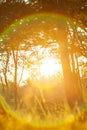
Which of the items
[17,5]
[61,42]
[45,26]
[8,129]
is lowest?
[8,129]

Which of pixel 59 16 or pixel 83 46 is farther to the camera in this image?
pixel 83 46

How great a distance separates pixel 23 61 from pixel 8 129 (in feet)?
94.4

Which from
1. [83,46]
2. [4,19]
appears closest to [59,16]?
[4,19]

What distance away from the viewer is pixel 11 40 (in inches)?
835

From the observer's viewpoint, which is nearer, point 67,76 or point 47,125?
point 47,125

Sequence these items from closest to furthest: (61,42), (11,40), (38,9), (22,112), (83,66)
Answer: (22,112)
(61,42)
(38,9)
(11,40)
(83,66)

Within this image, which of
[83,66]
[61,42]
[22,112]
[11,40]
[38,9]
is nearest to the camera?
[22,112]

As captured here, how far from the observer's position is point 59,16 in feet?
50.9

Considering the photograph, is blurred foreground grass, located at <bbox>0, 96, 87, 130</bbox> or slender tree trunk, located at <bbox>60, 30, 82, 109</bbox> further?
slender tree trunk, located at <bbox>60, 30, 82, 109</bbox>

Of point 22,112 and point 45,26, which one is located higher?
point 45,26

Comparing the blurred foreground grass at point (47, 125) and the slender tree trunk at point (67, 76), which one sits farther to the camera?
the slender tree trunk at point (67, 76)

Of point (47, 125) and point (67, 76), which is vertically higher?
point (67, 76)

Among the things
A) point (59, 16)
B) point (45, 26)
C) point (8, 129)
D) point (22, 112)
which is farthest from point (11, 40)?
point (8, 129)

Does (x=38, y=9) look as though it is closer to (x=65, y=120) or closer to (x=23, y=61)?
(x=65, y=120)
